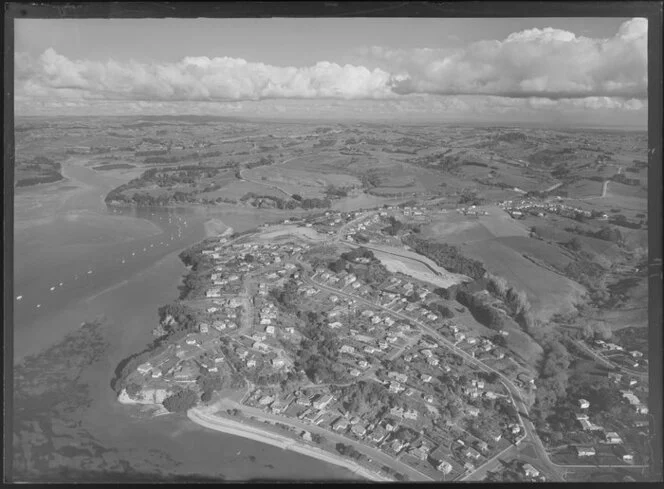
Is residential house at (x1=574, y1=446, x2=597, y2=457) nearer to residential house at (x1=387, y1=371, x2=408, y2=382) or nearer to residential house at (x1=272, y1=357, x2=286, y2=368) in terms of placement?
residential house at (x1=387, y1=371, x2=408, y2=382)

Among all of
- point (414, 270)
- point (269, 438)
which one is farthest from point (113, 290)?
point (414, 270)

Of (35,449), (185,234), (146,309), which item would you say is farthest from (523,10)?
(35,449)

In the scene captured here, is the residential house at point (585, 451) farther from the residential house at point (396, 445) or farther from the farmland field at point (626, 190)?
the farmland field at point (626, 190)

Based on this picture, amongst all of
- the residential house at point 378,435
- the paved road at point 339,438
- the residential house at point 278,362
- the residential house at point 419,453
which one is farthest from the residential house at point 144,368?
the residential house at point 419,453

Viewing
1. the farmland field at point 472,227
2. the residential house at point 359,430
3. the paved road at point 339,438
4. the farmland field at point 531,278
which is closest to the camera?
the paved road at point 339,438

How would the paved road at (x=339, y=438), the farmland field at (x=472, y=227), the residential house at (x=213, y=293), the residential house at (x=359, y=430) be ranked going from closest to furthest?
the paved road at (x=339, y=438), the residential house at (x=359, y=430), the residential house at (x=213, y=293), the farmland field at (x=472, y=227)

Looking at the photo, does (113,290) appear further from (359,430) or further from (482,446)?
(482,446)

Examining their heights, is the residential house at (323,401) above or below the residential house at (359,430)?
above
